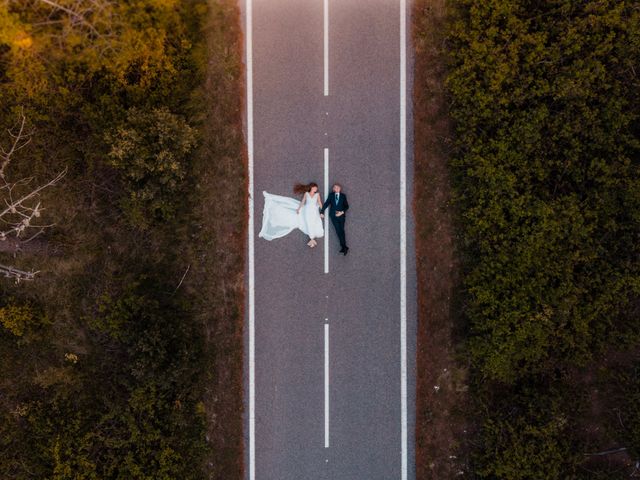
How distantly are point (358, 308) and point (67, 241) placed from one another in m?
7.45

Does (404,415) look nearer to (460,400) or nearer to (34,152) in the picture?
(460,400)

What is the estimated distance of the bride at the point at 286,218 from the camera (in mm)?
10969

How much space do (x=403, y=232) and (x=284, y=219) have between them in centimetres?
299

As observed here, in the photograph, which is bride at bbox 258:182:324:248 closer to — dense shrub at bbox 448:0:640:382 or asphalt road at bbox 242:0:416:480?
asphalt road at bbox 242:0:416:480

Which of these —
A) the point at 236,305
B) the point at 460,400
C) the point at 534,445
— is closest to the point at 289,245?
the point at 236,305

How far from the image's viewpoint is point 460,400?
10.9m

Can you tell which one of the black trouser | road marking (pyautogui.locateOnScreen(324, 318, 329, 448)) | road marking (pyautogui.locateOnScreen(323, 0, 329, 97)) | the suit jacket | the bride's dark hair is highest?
road marking (pyautogui.locateOnScreen(323, 0, 329, 97))

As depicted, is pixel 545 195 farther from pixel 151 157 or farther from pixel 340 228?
pixel 151 157

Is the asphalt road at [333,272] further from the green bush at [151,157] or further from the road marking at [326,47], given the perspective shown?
the green bush at [151,157]

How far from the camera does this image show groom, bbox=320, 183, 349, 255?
10734 millimetres

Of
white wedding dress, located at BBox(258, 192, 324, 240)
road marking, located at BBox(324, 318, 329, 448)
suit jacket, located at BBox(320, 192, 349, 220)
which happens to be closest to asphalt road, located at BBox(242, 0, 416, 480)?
road marking, located at BBox(324, 318, 329, 448)

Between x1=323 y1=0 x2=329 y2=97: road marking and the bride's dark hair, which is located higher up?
x1=323 y1=0 x2=329 y2=97: road marking

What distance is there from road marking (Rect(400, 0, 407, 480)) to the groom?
143 centimetres

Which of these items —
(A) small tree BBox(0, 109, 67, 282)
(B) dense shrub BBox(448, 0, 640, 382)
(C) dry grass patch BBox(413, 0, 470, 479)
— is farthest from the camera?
(C) dry grass patch BBox(413, 0, 470, 479)
